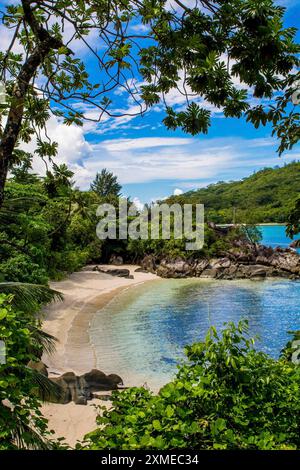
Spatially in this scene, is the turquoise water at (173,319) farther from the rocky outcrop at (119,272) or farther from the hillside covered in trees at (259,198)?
the hillside covered in trees at (259,198)

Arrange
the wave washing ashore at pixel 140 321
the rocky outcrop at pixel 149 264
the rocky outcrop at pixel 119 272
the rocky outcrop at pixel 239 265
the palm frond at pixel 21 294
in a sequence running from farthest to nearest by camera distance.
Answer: the rocky outcrop at pixel 149 264
the rocky outcrop at pixel 239 265
the rocky outcrop at pixel 119 272
the wave washing ashore at pixel 140 321
the palm frond at pixel 21 294

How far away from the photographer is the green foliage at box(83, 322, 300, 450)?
2566mm

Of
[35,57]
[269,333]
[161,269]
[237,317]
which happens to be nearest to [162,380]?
[269,333]

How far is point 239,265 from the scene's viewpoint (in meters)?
33.0

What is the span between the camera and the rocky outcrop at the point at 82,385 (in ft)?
30.9

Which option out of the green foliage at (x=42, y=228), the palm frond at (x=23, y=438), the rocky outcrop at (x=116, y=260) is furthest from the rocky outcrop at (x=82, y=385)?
the rocky outcrop at (x=116, y=260)

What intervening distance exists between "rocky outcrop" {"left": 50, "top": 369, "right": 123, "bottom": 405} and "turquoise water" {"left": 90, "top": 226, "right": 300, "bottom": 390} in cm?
101

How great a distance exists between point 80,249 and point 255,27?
31.9 m

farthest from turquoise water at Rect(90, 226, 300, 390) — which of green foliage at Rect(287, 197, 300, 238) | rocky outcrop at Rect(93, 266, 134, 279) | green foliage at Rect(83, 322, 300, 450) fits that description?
green foliage at Rect(83, 322, 300, 450)

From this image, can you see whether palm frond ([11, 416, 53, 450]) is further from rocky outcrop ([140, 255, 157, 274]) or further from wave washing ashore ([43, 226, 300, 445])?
rocky outcrop ([140, 255, 157, 274])

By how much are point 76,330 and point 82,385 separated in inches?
277

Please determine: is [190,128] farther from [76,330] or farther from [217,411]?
[76,330]

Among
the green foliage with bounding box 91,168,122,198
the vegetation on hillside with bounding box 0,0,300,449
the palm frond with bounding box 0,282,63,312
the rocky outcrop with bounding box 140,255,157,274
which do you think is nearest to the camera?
the vegetation on hillside with bounding box 0,0,300,449
